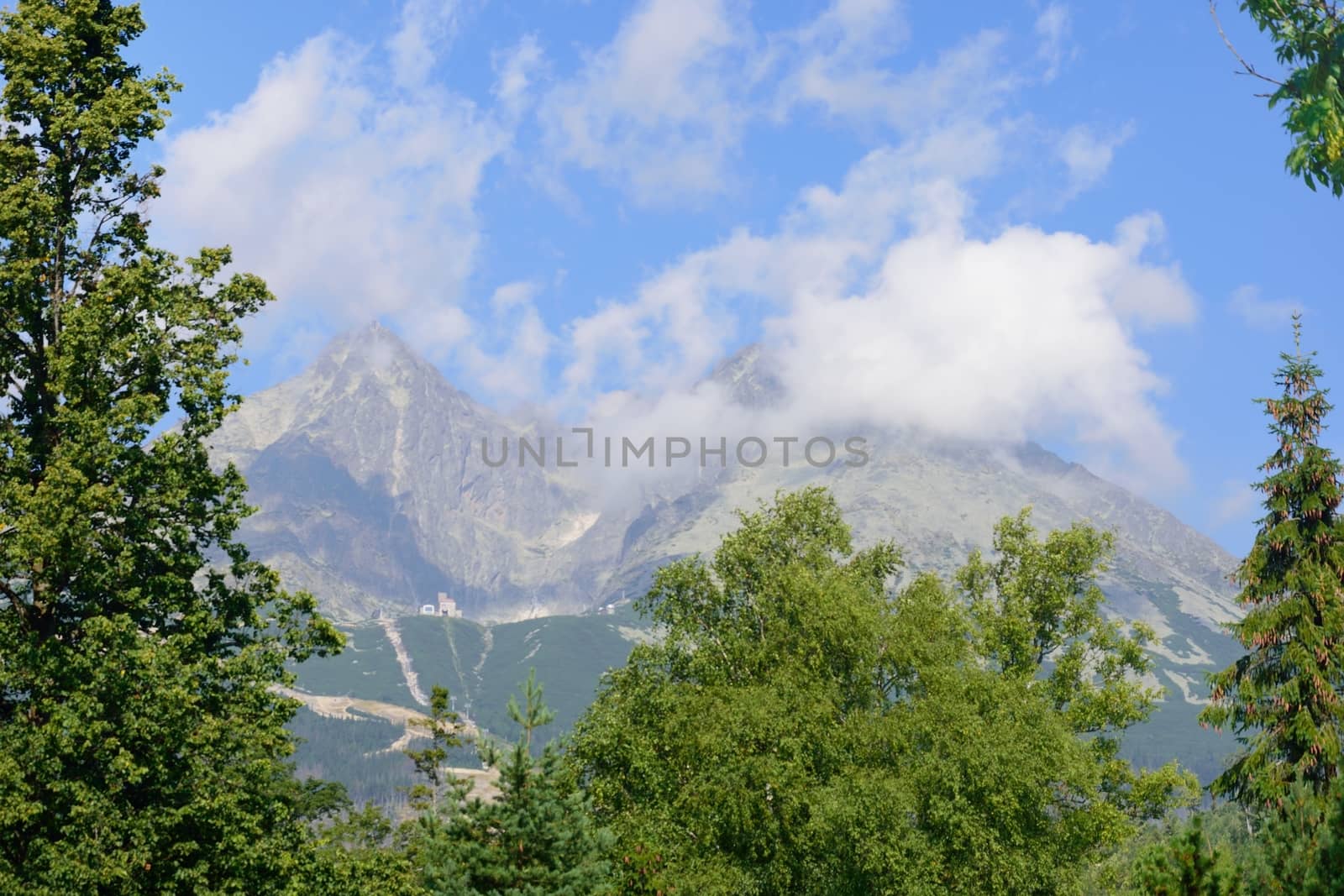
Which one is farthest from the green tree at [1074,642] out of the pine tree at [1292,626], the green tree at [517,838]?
the green tree at [517,838]

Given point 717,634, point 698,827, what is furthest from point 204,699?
point 717,634

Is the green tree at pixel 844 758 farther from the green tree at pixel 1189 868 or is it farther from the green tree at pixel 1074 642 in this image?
the green tree at pixel 1189 868

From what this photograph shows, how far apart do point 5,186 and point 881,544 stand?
3988 centimetres

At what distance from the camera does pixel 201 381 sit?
1025 inches

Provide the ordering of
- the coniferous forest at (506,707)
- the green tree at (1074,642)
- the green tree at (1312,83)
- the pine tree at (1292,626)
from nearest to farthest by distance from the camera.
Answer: the green tree at (1312,83), the coniferous forest at (506,707), the pine tree at (1292,626), the green tree at (1074,642)

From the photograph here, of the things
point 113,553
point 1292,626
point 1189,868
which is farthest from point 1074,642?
point 113,553

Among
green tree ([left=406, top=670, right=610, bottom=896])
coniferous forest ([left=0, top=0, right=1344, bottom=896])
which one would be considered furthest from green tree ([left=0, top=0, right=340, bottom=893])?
green tree ([left=406, top=670, right=610, bottom=896])

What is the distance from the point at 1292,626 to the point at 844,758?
1373 cm

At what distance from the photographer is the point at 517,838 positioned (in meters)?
25.2

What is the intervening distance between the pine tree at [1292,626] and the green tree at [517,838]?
1860cm

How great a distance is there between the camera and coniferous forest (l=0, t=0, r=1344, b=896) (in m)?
22.7

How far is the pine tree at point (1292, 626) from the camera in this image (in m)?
31.5

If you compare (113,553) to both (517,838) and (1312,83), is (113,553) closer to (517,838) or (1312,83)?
(517,838)

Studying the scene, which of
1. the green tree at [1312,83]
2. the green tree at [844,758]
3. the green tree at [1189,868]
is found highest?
the green tree at [1312,83]
